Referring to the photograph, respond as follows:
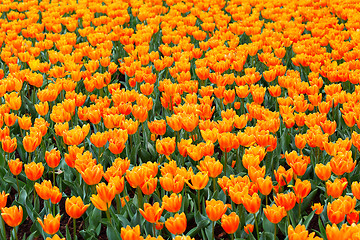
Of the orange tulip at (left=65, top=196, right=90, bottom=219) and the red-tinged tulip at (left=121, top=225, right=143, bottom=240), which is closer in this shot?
the red-tinged tulip at (left=121, top=225, right=143, bottom=240)

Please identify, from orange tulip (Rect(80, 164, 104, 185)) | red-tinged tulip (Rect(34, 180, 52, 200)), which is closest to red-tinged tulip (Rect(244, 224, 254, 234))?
orange tulip (Rect(80, 164, 104, 185))

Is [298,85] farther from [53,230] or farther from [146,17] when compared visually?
[146,17]

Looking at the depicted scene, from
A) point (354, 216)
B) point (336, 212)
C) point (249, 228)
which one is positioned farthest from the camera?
point (249, 228)

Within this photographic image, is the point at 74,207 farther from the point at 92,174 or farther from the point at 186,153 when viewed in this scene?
the point at 186,153

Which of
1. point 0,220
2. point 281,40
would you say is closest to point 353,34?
point 281,40

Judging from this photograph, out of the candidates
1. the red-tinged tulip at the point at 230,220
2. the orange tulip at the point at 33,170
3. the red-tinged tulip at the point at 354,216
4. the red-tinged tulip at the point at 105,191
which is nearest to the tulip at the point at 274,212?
the red-tinged tulip at the point at 230,220

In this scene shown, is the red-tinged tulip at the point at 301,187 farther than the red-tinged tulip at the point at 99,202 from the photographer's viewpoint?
Yes

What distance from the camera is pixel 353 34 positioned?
583 cm

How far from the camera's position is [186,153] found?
3156mm

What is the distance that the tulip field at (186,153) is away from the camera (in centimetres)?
245

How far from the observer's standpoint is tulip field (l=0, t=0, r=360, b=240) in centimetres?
245

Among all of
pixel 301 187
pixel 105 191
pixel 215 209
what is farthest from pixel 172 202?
pixel 301 187

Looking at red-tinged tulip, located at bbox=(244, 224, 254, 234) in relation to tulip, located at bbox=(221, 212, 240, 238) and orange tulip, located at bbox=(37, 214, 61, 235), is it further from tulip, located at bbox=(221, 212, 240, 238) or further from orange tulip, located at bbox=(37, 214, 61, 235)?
orange tulip, located at bbox=(37, 214, 61, 235)

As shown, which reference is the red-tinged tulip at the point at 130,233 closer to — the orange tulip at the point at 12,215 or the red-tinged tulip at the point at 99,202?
the red-tinged tulip at the point at 99,202
